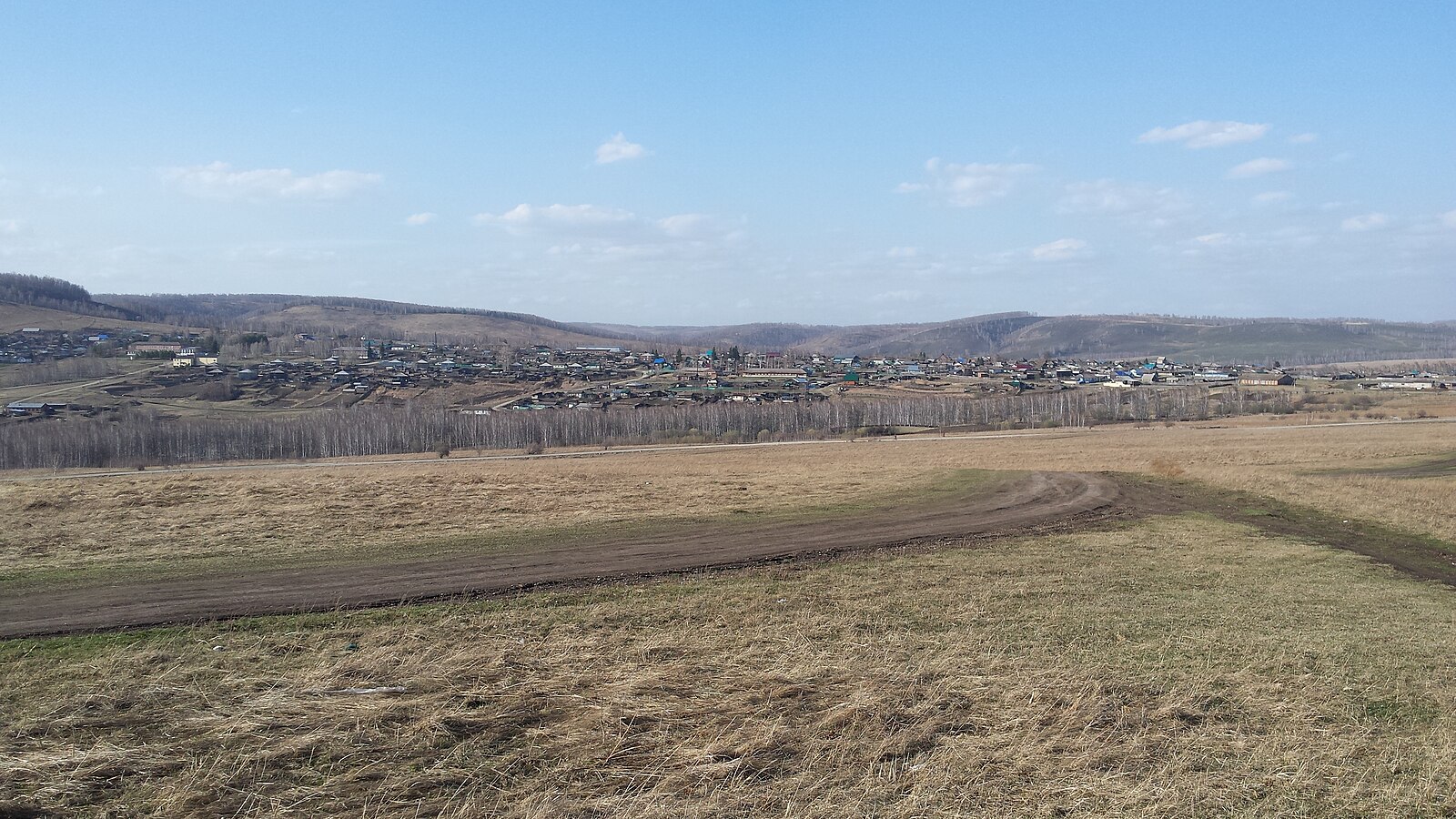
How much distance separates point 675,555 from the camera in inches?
738

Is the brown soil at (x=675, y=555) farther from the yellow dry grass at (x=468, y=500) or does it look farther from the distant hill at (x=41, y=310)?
the distant hill at (x=41, y=310)

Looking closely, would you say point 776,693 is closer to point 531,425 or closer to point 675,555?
point 675,555

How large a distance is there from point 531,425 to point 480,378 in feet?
178

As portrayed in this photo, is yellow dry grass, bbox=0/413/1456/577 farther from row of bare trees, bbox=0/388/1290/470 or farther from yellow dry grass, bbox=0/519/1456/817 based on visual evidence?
row of bare trees, bbox=0/388/1290/470

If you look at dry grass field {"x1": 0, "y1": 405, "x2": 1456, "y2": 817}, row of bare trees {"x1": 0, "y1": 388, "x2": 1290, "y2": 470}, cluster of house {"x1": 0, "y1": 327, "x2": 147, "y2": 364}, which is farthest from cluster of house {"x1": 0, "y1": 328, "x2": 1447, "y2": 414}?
dry grass field {"x1": 0, "y1": 405, "x2": 1456, "y2": 817}

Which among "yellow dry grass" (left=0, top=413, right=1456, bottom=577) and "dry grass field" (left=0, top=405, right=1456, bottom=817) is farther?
"yellow dry grass" (left=0, top=413, right=1456, bottom=577)

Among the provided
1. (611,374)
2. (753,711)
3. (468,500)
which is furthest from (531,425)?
(753,711)

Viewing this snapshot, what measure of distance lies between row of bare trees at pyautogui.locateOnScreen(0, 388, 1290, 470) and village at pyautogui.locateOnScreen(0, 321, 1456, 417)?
31.4 ft

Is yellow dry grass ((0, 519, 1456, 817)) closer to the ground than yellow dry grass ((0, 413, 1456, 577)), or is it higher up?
higher up

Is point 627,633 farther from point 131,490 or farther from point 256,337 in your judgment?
point 256,337

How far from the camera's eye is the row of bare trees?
75812mm

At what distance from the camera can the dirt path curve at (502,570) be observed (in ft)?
45.2

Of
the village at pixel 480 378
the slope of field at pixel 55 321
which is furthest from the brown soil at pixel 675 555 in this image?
the slope of field at pixel 55 321

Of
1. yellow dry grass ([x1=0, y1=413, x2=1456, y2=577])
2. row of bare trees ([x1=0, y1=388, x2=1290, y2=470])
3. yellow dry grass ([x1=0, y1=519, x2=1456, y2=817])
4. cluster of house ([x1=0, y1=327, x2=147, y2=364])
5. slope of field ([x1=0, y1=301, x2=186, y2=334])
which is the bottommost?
row of bare trees ([x1=0, y1=388, x2=1290, y2=470])
